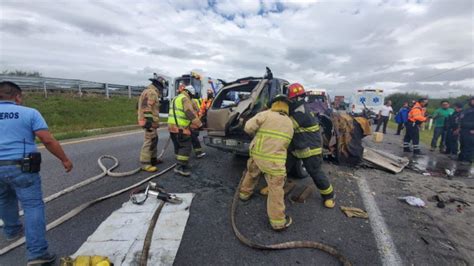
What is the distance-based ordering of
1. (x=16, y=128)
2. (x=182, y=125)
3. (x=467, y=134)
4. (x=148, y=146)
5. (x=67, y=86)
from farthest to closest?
1. (x=67, y=86)
2. (x=467, y=134)
3. (x=148, y=146)
4. (x=182, y=125)
5. (x=16, y=128)

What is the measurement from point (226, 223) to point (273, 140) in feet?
3.86

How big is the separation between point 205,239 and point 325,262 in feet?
4.05

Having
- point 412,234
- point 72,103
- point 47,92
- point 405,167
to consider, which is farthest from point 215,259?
point 47,92

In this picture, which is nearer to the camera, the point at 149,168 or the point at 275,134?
the point at 275,134

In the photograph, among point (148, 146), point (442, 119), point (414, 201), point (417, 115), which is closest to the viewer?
point (414, 201)

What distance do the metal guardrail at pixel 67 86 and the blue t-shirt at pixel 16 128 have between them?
1265 cm

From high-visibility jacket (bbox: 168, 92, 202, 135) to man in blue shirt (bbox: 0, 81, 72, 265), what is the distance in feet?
7.86

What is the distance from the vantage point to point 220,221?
2986 millimetres

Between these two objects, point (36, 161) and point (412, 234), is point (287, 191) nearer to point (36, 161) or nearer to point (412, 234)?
point (412, 234)

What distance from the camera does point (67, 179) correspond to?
4.21m

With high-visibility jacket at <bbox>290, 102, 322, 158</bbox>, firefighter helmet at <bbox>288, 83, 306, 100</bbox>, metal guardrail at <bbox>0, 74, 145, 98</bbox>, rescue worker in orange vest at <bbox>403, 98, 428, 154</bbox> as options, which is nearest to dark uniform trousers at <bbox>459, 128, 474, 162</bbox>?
rescue worker in orange vest at <bbox>403, 98, 428, 154</bbox>

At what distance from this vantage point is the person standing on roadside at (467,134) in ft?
21.3

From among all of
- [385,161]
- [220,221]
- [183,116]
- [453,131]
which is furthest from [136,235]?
[453,131]

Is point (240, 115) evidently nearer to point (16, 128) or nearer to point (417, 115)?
point (16, 128)
